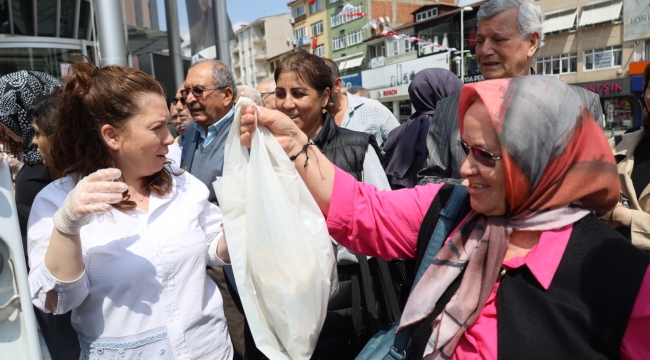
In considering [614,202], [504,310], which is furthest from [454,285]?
[614,202]

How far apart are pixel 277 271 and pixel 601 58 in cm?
Result: 3322

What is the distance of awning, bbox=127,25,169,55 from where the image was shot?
45.2 feet

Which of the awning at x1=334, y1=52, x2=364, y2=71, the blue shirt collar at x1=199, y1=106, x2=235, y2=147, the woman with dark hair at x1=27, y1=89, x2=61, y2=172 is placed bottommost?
the blue shirt collar at x1=199, y1=106, x2=235, y2=147

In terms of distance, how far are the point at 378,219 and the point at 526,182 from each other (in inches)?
22.0

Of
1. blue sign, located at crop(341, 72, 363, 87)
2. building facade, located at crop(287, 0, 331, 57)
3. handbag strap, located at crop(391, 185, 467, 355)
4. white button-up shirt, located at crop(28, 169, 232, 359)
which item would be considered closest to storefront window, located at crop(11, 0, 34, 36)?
white button-up shirt, located at crop(28, 169, 232, 359)

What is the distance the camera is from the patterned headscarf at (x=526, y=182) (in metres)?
1.33

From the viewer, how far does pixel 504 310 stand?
1.36 meters

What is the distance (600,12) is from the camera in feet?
91.8

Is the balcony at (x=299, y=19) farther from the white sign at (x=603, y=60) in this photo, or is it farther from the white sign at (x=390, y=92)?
the white sign at (x=603, y=60)

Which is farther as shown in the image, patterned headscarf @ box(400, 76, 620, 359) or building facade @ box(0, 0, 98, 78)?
building facade @ box(0, 0, 98, 78)

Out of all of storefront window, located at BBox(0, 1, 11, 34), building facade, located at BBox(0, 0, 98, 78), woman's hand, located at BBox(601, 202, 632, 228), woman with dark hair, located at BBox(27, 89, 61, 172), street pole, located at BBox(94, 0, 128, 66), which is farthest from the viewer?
building facade, located at BBox(0, 0, 98, 78)

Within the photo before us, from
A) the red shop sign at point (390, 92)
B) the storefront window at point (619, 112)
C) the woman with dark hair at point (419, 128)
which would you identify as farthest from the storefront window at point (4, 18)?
the storefront window at point (619, 112)

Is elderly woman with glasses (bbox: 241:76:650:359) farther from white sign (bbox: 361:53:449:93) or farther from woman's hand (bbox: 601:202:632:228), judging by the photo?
white sign (bbox: 361:53:449:93)

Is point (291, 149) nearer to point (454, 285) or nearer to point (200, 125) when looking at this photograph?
point (454, 285)
